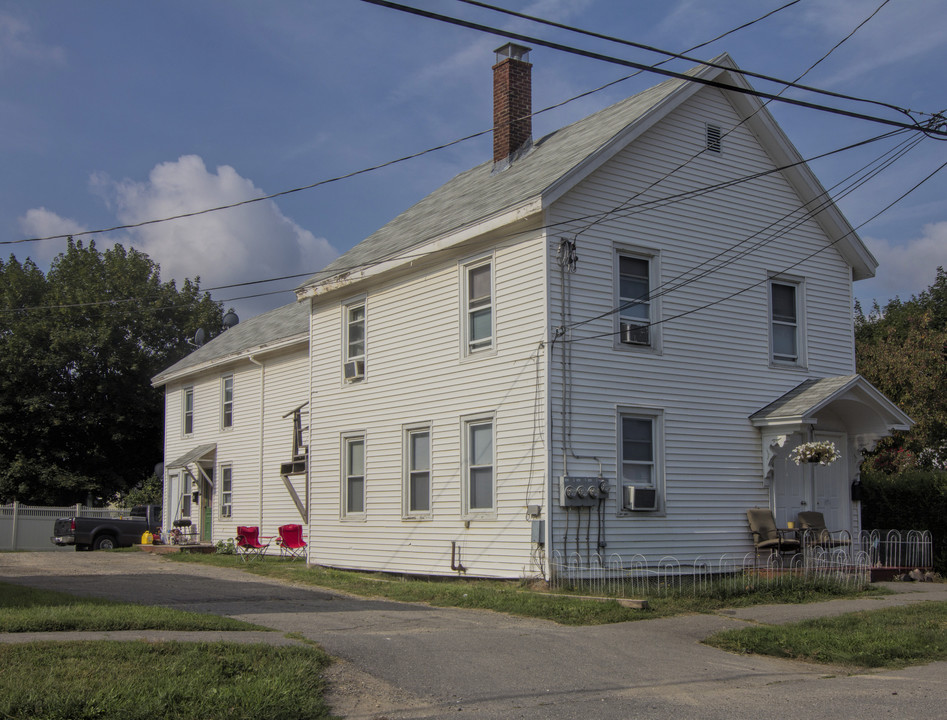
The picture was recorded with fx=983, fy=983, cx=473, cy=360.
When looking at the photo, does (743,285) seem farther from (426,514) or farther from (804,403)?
(426,514)

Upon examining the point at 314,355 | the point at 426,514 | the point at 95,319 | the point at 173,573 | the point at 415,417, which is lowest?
the point at 173,573

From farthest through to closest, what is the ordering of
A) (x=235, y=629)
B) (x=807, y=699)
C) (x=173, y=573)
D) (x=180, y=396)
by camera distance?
(x=180, y=396), (x=173, y=573), (x=235, y=629), (x=807, y=699)

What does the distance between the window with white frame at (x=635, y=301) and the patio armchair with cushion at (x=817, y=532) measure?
4.35 metres

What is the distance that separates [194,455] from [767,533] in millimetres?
18385

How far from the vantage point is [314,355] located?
2175 cm

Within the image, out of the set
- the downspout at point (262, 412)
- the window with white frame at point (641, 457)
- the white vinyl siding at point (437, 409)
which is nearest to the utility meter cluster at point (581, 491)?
the white vinyl siding at point (437, 409)

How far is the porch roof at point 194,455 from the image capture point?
29547 millimetres

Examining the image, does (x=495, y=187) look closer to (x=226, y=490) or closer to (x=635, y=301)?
(x=635, y=301)

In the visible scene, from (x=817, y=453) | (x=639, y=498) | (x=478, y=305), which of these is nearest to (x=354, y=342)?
(x=478, y=305)

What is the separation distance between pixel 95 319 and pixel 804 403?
36908 millimetres

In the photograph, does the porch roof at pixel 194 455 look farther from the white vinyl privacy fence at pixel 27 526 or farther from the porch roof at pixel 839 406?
the porch roof at pixel 839 406

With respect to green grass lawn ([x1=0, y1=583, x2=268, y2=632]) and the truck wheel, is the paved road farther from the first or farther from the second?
the truck wheel

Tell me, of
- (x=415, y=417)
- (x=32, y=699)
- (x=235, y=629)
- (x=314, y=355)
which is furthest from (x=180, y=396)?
(x=32, y=699)

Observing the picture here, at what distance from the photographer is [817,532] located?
58.1 ft
